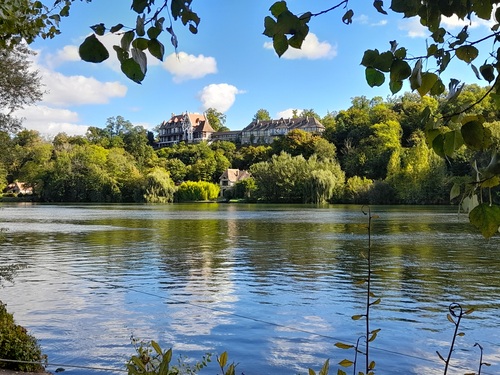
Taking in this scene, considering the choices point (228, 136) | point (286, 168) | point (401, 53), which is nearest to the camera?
point (401, 53)

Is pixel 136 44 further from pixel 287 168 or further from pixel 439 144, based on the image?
pixel 287 168

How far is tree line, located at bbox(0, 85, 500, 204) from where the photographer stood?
79.2m

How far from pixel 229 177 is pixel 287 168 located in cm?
3677

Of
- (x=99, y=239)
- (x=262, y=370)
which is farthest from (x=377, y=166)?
(x=262, y=370)

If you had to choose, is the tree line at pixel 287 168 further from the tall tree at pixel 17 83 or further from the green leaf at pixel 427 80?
the green leaf at pixel 427 80

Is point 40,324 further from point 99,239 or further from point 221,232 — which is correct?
point 221,232

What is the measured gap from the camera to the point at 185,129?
593 feet

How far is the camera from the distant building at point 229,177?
11936 centimetres

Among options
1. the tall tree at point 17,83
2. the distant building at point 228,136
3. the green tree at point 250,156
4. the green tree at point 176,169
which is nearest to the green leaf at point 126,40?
the tall tree at point 17,83

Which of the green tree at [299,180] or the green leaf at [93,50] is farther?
the green tree at [299,180]

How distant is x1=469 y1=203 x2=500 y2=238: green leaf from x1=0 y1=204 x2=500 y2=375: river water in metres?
0.49

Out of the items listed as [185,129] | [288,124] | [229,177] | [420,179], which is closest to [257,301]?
[420,179]

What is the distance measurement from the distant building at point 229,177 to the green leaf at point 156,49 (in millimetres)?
116691

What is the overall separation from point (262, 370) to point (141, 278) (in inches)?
334
